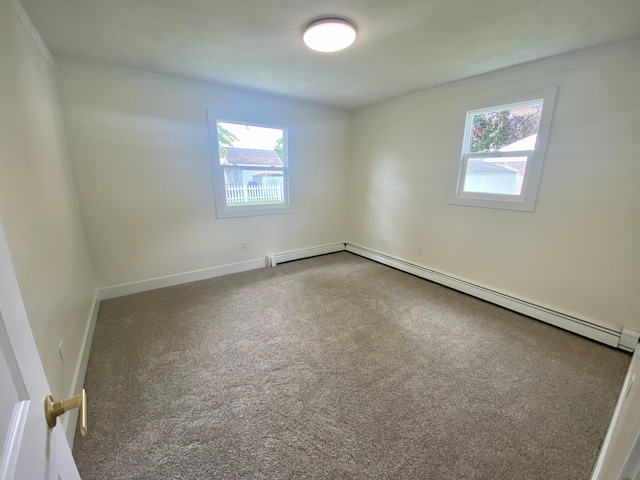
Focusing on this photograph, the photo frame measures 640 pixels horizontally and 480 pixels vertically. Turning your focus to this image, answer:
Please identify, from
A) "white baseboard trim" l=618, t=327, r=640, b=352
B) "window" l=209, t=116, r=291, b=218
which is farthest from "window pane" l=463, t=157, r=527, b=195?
"window" l=209, t=116, r=291, b=218

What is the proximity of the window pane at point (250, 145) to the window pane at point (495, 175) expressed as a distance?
246 cm

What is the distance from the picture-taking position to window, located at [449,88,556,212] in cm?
244

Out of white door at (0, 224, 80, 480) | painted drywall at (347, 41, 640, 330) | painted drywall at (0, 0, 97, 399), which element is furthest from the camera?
painted drywall at (347, 41, 640, 330)

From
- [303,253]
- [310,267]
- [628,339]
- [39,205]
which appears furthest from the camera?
[303,253]

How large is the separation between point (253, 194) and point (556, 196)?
11.0 feet

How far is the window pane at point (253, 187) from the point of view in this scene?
3504 mm

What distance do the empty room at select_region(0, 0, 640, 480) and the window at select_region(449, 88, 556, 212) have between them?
2 cm

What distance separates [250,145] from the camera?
3533 millimetres

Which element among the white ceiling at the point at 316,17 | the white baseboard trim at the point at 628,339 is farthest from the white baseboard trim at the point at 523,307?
the white ceiling at the point at 316,17

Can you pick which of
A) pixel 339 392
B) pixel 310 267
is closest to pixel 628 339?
pixel 339 392

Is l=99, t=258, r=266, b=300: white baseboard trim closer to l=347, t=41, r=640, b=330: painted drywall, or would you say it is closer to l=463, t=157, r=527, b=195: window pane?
l=347, t=41, r=640, b=330: painted drywall

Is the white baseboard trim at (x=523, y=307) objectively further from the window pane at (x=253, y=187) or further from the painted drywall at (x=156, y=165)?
the painted drywall at (x=156, y=165)

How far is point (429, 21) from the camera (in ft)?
5.82

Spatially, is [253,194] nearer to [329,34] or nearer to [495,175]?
[329,34]
